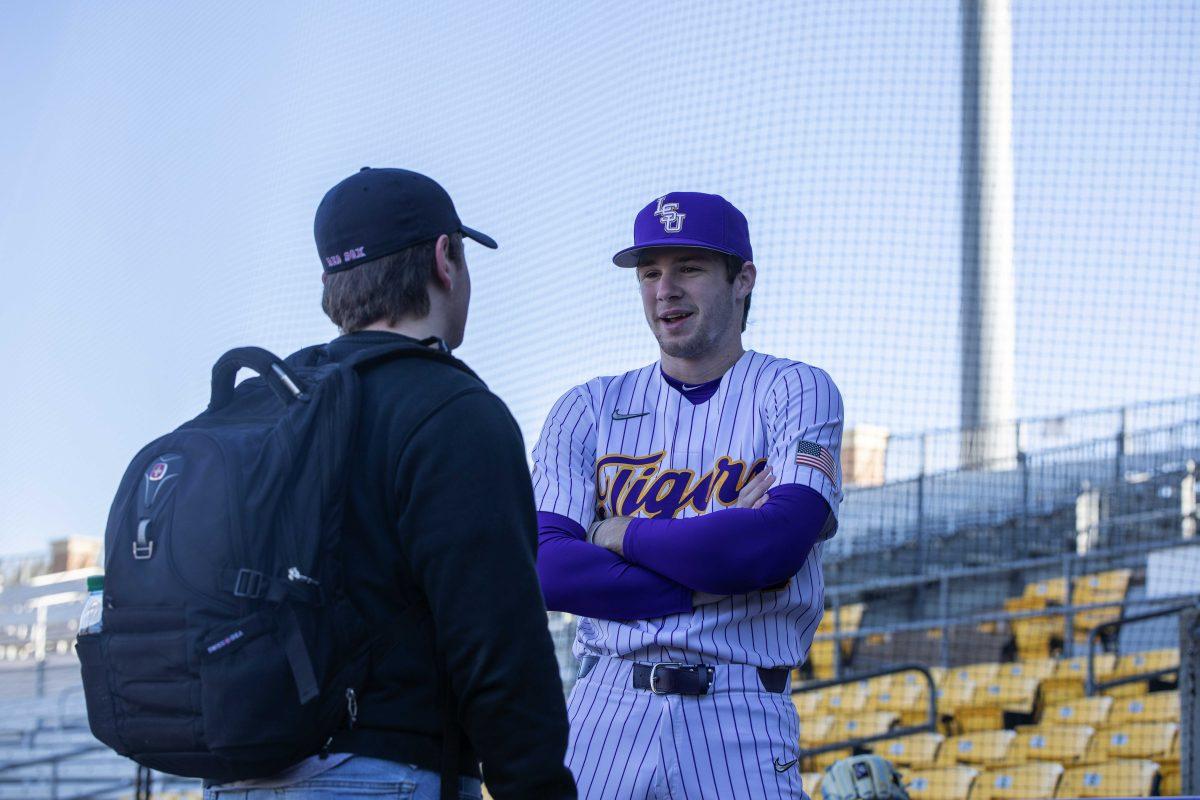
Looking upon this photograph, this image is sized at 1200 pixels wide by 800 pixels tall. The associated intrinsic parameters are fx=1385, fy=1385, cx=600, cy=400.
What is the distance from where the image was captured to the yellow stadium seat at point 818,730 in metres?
8.67

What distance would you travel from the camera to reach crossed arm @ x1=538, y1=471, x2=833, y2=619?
2.36 m

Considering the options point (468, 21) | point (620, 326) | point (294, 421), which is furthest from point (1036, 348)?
point (294, 421)

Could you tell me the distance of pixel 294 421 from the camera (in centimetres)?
167

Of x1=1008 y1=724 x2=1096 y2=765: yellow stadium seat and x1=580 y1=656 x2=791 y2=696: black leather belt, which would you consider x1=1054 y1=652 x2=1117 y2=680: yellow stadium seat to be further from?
x1=580 y1=656 x2=791 y2=696: black leather belt

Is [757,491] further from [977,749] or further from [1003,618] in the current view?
[1003,618]

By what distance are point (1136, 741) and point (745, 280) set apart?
542cm

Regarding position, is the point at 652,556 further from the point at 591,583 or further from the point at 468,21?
the point at 468,21

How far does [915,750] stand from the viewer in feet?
25.9

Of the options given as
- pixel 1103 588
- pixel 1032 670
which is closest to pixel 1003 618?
pixel 1032 670

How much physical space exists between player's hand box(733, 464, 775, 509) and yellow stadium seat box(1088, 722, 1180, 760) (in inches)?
209

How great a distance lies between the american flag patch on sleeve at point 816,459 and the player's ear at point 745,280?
0.40 metres

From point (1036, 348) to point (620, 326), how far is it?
4.29 metres

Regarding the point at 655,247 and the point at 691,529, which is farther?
the point at 655,247

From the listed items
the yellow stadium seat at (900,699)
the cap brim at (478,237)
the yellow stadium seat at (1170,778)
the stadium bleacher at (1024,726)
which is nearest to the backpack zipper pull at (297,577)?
the cap brim at (478,237)
